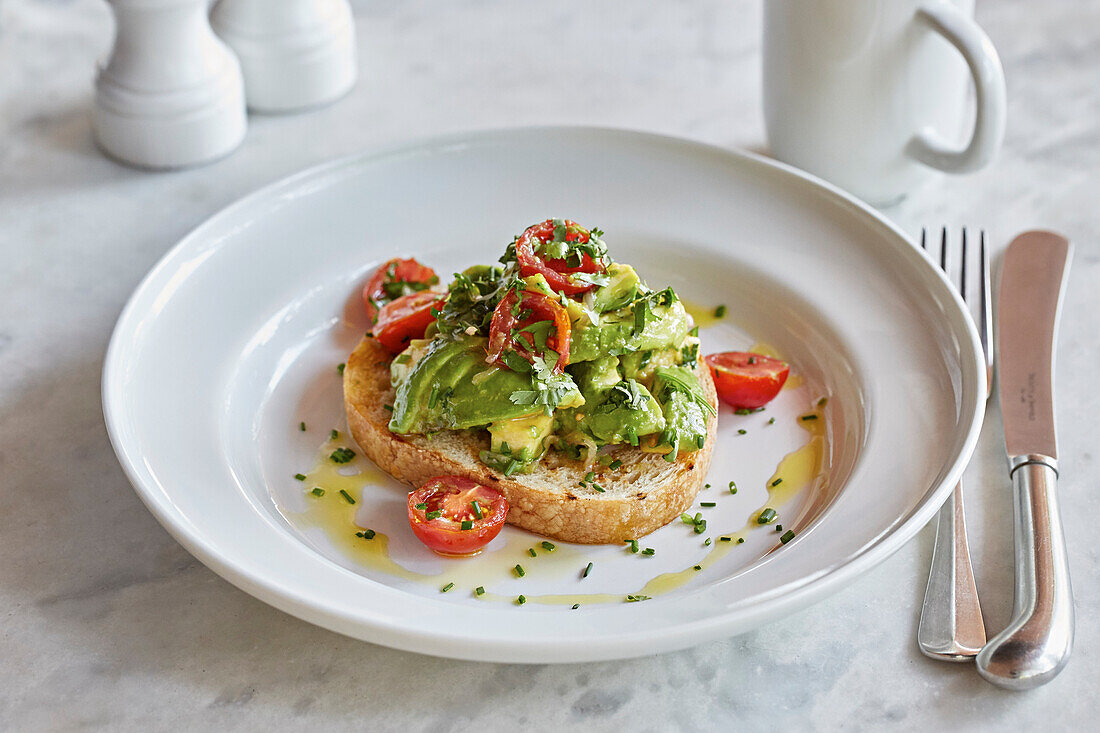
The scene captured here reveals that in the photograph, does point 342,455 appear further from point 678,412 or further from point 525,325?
point 678,412

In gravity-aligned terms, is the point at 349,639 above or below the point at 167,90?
below

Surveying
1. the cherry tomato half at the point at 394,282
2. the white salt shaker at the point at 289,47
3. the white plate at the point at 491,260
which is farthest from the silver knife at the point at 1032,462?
the white salt shaker at the point at 289,47

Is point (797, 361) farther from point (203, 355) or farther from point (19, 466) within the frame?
point (19, 466)

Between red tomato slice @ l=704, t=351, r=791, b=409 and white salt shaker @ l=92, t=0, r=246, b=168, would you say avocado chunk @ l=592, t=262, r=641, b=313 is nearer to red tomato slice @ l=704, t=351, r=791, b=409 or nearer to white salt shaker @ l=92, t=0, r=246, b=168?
red tomato slice @ l=704, t=351, r=791, b=409

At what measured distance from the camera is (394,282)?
2963 mm

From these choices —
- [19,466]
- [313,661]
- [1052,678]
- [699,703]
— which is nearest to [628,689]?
[699,703]

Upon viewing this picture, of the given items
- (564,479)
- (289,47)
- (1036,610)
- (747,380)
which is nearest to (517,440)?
(564,479)

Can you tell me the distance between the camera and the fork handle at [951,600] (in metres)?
1.99

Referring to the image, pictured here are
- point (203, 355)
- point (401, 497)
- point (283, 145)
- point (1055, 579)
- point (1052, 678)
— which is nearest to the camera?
point (1052, 678)

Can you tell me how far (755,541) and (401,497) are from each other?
0.81 meters

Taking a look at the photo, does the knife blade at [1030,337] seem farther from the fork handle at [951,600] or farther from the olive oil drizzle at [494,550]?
the olive oil drizzle at [494,550]

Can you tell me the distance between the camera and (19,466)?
2527mm

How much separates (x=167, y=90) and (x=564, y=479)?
6.64ft

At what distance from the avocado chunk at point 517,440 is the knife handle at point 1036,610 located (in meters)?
0.98
